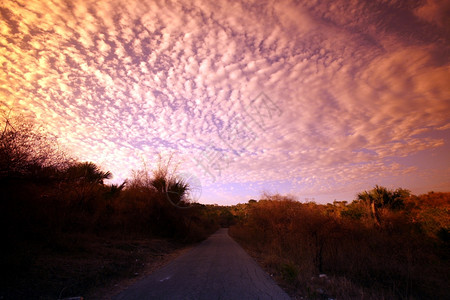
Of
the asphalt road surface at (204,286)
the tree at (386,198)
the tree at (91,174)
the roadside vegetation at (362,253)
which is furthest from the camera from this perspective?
the tree at (386,198)

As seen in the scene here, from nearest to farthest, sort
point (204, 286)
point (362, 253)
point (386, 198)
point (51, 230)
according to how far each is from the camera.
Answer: point (204, 286)
point (51, 230)
point (362, 253)
point (386, 198)

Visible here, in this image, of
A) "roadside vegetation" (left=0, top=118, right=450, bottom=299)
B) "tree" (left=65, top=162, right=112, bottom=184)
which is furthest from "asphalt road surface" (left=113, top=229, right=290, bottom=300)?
→ "tree" (left=65, top=162, right=112, bottom=184)

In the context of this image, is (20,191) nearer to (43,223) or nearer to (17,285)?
(43,223)

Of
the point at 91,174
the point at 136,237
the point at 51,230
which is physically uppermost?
the point at 91,174

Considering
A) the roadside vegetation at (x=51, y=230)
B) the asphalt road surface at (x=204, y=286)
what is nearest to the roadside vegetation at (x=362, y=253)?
the asphalt road surface at (x=204, y=286)

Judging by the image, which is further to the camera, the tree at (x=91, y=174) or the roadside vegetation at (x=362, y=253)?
the tree at (x=91, y=174)

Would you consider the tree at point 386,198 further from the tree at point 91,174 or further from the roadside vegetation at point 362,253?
the tree at point 91,174

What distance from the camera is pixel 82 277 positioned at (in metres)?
5.72

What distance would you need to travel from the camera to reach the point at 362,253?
29.4 ft

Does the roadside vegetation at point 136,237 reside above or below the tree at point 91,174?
below

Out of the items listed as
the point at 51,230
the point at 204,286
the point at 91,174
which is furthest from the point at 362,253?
the point at 91,174

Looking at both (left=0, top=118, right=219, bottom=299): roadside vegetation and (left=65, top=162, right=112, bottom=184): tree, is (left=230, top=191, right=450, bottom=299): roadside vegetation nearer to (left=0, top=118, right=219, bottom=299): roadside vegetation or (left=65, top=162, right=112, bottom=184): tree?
(left=0, top=118, right=219, bottom=299): roadside vegetation

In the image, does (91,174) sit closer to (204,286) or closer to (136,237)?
(136,237)

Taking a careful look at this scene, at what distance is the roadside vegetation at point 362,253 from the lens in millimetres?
6531
